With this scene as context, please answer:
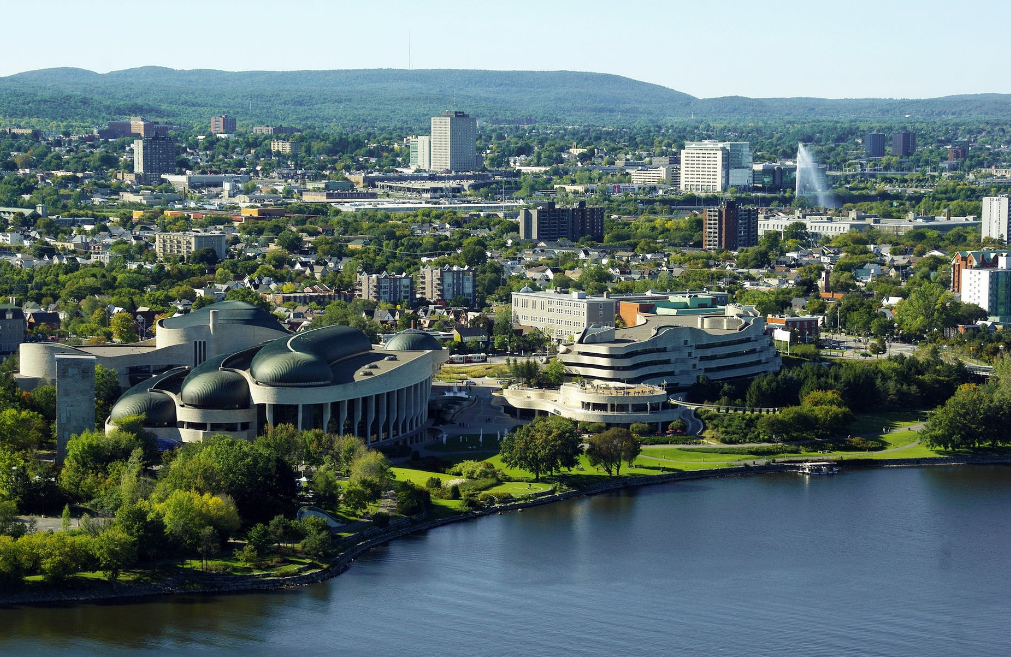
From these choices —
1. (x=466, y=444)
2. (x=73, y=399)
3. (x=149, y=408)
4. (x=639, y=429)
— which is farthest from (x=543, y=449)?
(x=73, y=399)

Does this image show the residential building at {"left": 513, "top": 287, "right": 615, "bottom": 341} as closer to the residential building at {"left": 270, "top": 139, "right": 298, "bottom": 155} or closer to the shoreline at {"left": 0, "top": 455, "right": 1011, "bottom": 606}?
the shoreline at {"left": 0, "top": 455, "right": 1011, "bottom": 606}

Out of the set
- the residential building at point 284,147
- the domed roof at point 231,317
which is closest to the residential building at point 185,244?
the domed roof at point 231,317

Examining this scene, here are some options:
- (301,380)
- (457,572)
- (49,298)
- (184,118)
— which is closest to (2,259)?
(49,298)

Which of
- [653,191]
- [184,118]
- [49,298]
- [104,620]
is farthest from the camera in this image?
[184,118]

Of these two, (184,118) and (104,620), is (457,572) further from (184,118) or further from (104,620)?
(184,118)

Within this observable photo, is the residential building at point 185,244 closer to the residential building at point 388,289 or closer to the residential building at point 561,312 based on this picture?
the residential building at point 388,289

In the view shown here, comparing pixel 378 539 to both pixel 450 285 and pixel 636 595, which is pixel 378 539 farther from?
pixel 450 285
